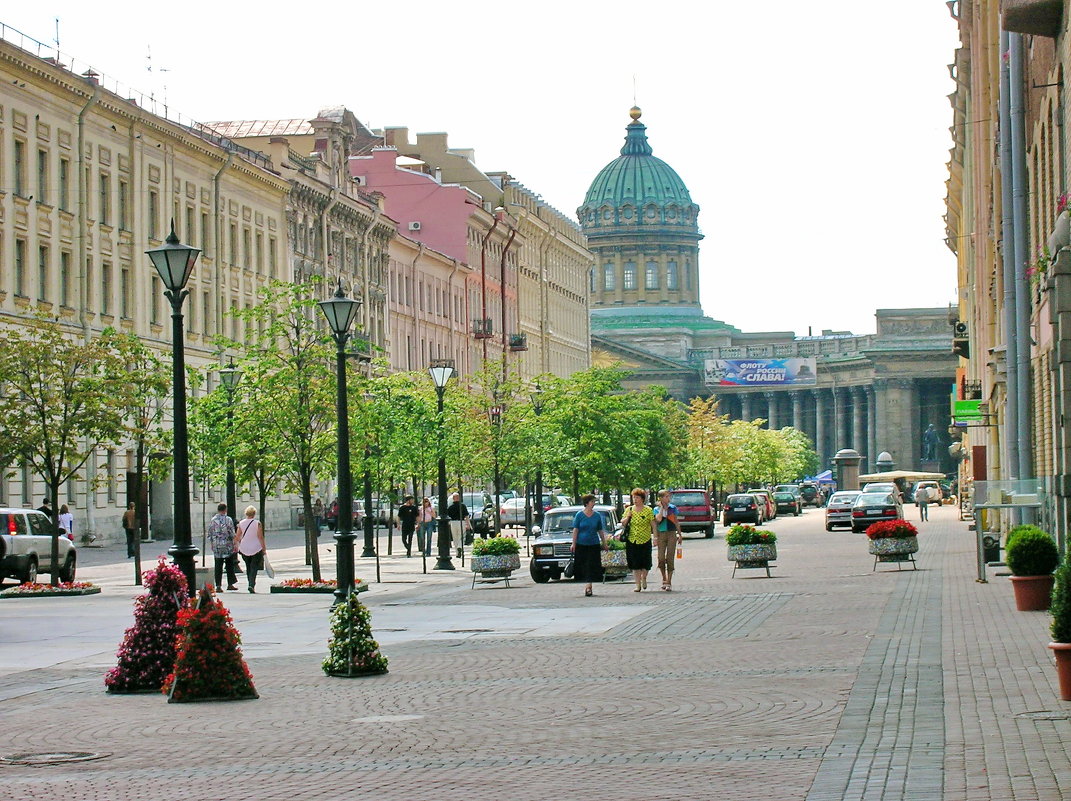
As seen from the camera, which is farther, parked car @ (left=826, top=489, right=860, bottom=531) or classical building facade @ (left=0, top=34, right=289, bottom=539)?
parked car @ (left=826, top=489, right=860, bottom=531)

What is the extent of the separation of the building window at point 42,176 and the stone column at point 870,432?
134101 mm

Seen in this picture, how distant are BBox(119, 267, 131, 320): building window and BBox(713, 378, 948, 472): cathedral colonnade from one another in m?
122

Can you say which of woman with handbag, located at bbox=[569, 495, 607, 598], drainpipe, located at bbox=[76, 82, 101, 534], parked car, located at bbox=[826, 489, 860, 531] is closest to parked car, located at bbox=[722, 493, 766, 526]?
parked car, located at bbox=[826, 489, 860, 531]

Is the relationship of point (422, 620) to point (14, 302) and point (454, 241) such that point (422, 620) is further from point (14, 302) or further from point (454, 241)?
point (454, 241)

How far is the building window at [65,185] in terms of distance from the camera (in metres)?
52.2

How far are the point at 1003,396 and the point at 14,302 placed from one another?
2357 centimetres

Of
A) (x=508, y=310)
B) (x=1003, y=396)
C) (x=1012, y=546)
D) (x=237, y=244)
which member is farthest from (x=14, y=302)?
(x=508, y=310)

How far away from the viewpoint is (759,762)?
37.4ft

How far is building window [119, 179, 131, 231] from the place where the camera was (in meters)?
56.5

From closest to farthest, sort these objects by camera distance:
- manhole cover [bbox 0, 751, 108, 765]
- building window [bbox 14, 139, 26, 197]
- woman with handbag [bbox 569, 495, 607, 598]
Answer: manhole cover [bbox 0, 751, 108, 765], woman with handbag [bbox 569, 495, 607, 598], building window [bbox 14, 139, 26, 197]

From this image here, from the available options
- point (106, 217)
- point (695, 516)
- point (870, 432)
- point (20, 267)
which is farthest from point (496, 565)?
point (870, 432)

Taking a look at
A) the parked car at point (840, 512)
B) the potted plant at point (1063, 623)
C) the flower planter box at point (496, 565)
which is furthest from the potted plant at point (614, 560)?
the parked car at point (840, 512)

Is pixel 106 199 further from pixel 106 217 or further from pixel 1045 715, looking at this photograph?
pixel 1045 715

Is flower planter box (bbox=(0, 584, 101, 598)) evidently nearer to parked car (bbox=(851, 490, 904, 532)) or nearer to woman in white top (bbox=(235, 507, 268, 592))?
woman in white top (bbox=(235, 507, 268, 592))
